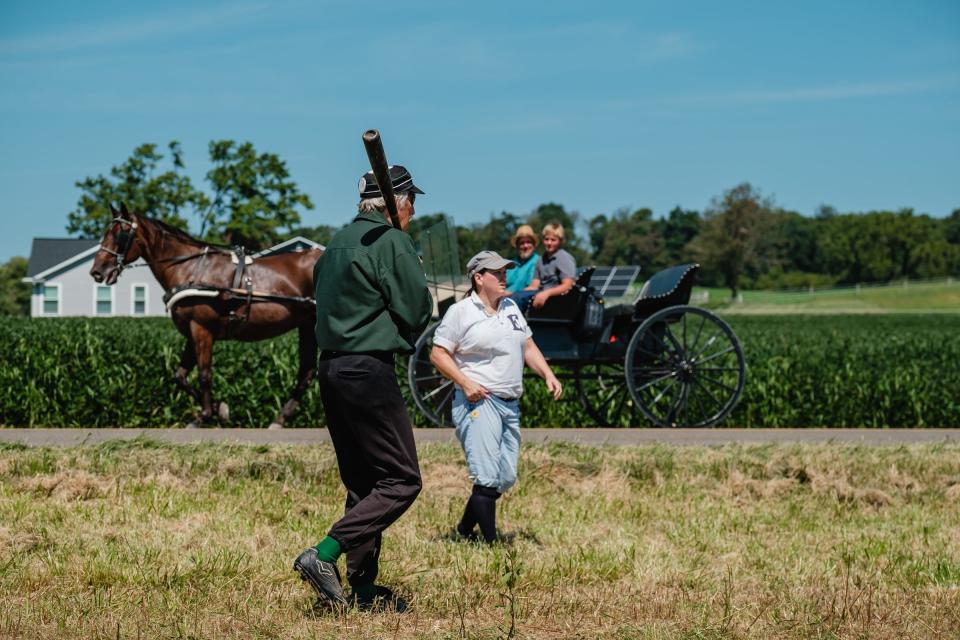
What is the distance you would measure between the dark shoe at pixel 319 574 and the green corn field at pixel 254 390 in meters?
7.29

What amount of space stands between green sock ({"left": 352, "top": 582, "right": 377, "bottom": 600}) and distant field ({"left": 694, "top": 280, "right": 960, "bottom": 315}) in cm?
7697

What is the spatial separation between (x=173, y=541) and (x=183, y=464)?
228 cm

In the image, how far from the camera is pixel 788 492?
8.75 meters

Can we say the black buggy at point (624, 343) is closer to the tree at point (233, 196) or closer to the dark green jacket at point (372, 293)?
the dark green jacket at point (372, 293)

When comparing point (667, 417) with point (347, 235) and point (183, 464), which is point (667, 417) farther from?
point (347, 235)

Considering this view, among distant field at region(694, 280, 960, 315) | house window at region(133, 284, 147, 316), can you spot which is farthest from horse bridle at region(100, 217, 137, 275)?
distant field at region(694, 280, 960, 315)

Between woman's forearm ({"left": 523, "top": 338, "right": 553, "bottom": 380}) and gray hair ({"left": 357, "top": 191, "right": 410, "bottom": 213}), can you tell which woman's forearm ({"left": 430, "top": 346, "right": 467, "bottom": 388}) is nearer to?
woman's forearm ({"left": 523, "top": 338, "right": 553, "bottom": 380})

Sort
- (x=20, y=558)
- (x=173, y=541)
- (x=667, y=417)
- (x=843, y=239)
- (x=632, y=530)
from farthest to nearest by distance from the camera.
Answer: (x=843, y=239), (x=667, y=417), (x=632, y=530), (x=173, y=541), (x=20, y=558)

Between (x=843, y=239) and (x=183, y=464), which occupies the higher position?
(x=843, y=239)

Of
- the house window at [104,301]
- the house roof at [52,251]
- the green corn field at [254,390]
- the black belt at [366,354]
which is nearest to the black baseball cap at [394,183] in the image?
the black belt at [366,354]

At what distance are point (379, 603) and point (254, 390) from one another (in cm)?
834

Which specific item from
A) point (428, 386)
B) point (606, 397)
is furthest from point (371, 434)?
point (606, 397)

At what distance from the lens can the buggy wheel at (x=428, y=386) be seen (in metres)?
10.8

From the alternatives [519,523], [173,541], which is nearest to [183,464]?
[173,541]
